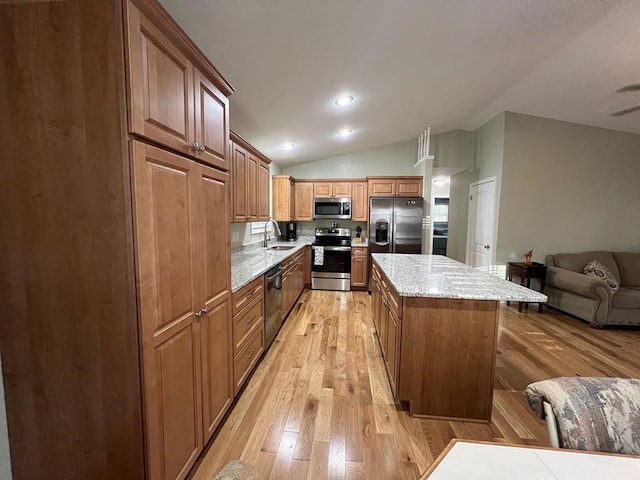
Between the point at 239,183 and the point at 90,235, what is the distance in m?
1.94

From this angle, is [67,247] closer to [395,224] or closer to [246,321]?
[246,321]

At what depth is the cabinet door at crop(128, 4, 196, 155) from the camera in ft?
3.11

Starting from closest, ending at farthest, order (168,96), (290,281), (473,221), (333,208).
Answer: (168,96)
(290,281)
(333,208)
(473,221)

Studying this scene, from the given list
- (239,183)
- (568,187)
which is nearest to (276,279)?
(239,183)

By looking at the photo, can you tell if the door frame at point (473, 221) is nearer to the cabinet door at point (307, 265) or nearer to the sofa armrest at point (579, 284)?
the sofa armrest at point (579, 284)

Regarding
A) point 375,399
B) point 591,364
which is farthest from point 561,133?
point 375,399

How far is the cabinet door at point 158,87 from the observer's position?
0.95 metres

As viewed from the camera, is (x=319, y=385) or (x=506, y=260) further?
(x=506, y=260)

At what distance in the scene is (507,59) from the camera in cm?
278

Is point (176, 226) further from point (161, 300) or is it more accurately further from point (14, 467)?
point (14, 467)

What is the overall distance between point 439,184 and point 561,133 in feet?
13.5

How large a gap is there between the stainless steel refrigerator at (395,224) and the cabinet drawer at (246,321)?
2981mm

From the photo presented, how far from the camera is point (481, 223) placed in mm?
5027

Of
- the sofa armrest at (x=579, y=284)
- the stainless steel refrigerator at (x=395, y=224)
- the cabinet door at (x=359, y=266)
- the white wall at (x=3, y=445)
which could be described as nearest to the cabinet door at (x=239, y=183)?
the white wall at (x=3, y=445)
